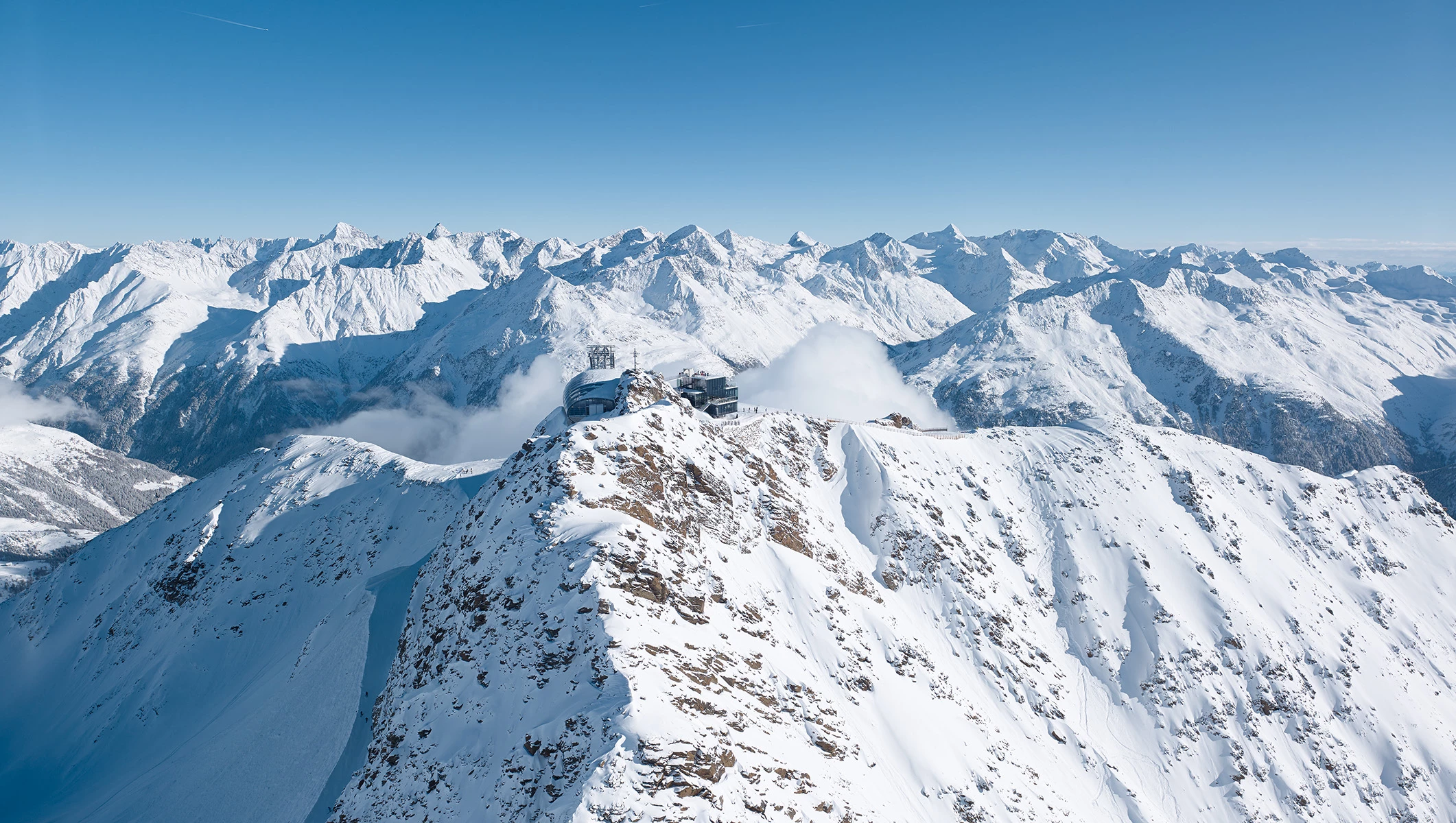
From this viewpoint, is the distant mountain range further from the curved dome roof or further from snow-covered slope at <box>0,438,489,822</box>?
the curved dome roof

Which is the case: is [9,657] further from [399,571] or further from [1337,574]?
[1337,574]

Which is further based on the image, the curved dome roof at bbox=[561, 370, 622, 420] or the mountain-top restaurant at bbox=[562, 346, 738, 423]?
the mountain-top restaurant at bbox=[562, 346, 738, 423]

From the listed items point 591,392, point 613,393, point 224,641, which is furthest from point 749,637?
point 224,641

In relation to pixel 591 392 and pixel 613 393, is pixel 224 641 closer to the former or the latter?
pixel 591 392

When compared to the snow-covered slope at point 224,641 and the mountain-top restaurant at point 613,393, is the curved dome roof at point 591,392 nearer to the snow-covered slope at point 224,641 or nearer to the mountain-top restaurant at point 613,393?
the mountain-top restaurant at point 613,393

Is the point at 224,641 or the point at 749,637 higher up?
Answer: the point at 749,637

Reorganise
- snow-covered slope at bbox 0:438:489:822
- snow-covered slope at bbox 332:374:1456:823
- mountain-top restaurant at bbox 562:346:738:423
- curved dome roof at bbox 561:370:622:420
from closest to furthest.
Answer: snow-covered slope at bbox 332:374:1456:823 → snow-covered slope at bbox 0:438:489:822 → curved dome roof at bbox 561:370:622:420 → mountain-top restaurant at bbox 562:346:738:423

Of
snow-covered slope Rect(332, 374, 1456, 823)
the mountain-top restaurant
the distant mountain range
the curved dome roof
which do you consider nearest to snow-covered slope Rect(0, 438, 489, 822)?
the distant mountain range
